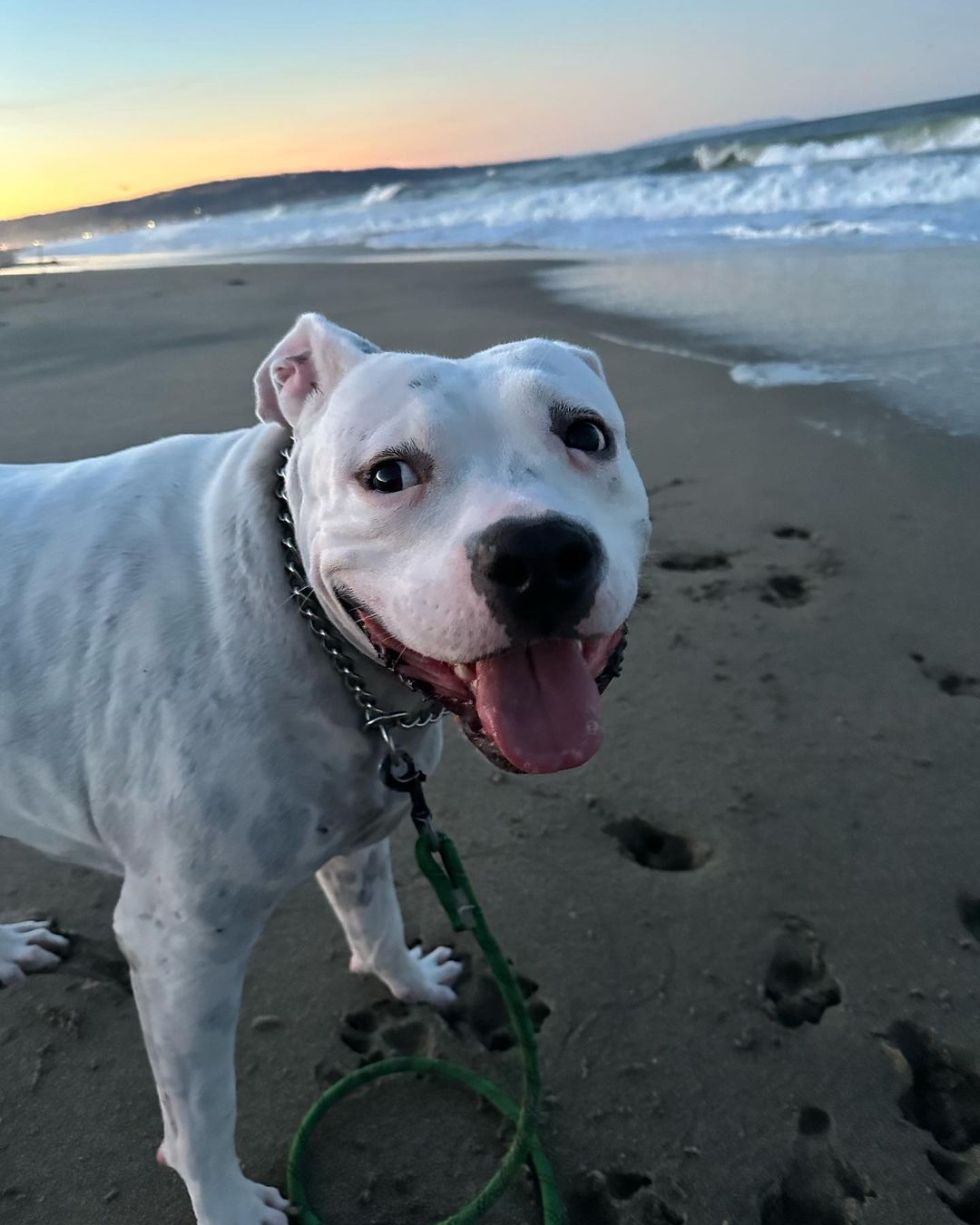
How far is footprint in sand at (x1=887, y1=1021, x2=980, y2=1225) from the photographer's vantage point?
6.85 feet

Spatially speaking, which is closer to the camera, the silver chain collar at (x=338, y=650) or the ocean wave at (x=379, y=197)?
the silver chain collar at (x=338, y=650)

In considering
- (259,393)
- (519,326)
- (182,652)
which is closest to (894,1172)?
(182,652)

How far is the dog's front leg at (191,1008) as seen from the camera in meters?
1.87

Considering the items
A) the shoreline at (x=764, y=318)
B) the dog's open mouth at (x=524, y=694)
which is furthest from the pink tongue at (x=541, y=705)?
the shoreline at (x=764, y=318)

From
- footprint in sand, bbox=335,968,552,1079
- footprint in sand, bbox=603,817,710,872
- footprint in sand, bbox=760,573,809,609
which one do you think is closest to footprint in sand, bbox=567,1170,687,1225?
footprint in sand, bbox=335,968,552,1079

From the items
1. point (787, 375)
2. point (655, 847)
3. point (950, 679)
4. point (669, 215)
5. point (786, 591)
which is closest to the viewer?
point (655, 847)

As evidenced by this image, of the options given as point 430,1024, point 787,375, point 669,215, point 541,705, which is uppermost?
point 541,705

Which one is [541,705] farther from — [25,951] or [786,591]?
[786,591]

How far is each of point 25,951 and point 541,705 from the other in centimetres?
195

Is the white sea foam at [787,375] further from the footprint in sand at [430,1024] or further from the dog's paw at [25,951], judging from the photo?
the dog's paw at [25,951]

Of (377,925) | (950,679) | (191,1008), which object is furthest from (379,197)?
(191,1008)

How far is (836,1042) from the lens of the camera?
7.91ft

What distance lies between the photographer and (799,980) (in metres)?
2.59

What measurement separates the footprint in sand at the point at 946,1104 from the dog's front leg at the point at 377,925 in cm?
120
